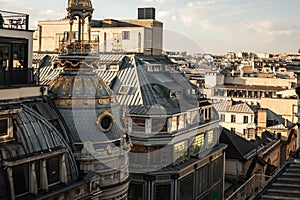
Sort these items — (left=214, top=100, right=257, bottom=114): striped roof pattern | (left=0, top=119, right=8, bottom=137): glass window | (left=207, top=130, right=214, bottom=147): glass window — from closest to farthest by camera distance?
1. (left=0, top=119, right=8, bottom=137): glass window
2. (left=207, top=130, right=214, bottom=147): glass window
3. (left=214, top=100, right=257, bottom=114): striped roof pattern

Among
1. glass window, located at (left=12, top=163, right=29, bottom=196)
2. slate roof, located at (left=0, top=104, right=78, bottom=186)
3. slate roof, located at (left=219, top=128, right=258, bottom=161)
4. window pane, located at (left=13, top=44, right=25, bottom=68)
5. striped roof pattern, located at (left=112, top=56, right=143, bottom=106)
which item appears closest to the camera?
glass window, located at (left=12, top=163, right=29, bottom=196)

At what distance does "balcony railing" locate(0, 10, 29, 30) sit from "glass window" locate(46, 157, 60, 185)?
26.9 feet

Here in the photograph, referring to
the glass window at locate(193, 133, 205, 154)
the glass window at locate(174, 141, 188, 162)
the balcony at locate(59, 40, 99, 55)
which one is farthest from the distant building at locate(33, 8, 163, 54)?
the balcony at locate(59, 40, 99, 55)

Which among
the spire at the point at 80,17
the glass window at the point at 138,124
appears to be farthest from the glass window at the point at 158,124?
the spire at the point at 80,17

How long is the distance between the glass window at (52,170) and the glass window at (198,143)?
21383 millimetres

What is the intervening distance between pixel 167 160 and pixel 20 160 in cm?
1965

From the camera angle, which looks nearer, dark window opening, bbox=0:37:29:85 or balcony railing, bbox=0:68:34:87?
balcony railing, bbox=0:68:34:87

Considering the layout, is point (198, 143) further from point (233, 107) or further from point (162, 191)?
point (233, 107)

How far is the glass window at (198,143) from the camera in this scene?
46.0 metres

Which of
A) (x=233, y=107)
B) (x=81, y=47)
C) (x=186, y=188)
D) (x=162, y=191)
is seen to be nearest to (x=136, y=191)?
(x=162, y=191)

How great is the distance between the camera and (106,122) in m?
30.6

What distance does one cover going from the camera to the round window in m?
30.3

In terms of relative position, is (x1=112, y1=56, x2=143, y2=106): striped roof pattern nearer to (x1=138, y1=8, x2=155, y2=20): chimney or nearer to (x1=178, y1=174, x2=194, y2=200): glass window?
(x1=178, y1=174, x2=194, y2=200): glass window

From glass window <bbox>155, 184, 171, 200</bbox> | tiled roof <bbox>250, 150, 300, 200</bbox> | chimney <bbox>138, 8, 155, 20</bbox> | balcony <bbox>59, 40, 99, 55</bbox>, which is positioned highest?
chimney <bbox>138, 8, 155, 20</bbox>
